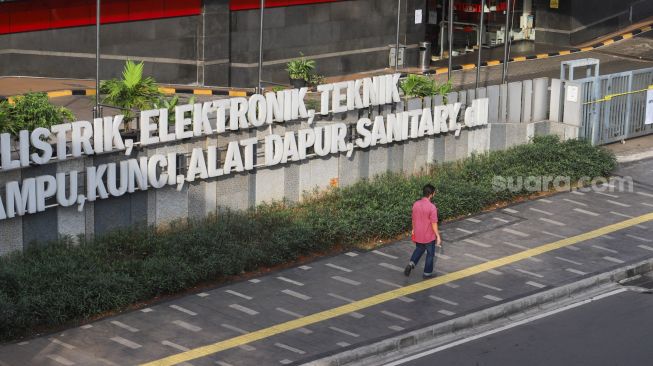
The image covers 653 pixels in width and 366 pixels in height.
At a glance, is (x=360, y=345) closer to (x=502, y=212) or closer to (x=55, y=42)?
(x=502, y=212)

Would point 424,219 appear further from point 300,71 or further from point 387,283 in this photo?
point 300,71

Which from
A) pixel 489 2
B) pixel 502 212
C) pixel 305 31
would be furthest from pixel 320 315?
pixel 489 2

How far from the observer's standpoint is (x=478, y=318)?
19891 mm

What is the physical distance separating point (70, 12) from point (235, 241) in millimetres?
13206

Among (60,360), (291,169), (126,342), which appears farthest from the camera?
(291,169)

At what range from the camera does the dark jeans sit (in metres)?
21.2

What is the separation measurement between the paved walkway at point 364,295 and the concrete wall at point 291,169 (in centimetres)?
242

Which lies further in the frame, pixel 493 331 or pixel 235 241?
pixel 235 241

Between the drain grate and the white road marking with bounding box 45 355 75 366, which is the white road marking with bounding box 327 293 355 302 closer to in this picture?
the white road marking with bounding box 45 355 75 366

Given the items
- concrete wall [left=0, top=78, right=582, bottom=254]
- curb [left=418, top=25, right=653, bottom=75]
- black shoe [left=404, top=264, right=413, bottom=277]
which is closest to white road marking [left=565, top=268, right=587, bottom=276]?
black shoe [left=404, top=264, right=413, bottom=277]

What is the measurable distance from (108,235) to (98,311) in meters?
2.52

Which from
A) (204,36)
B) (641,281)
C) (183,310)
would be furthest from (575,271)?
(204,36)

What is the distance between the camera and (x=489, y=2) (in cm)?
4319

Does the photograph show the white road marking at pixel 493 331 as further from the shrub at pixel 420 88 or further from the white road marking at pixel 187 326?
the shrub at pixel 420 88
